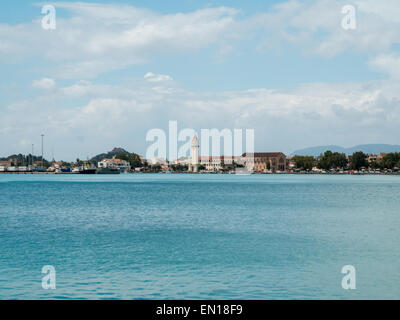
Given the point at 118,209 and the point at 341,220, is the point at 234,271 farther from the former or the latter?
the point at 118,209

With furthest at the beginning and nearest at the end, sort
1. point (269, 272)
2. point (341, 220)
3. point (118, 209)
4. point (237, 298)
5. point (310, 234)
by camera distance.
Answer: point (118, 209)
point (341, 220)
point (310, 234)
point (269, 272)
point (237, 298)

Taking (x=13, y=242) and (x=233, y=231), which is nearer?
(x=13, y=242)

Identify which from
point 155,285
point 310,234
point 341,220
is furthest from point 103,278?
point 341,220

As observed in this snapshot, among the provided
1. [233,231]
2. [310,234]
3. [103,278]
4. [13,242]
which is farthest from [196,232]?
[103,278]

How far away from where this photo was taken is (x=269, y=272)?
19.4 m

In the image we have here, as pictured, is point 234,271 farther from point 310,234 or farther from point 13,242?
point 13,242

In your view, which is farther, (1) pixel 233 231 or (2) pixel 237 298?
(1) pixel 233 231

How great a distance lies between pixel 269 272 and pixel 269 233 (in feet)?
38.0

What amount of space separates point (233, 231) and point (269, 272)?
1242 cm

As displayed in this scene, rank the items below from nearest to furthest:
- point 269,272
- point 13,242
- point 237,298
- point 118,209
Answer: point 237,298
point 269,272
point 13,242
point 118,209

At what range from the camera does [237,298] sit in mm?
15703

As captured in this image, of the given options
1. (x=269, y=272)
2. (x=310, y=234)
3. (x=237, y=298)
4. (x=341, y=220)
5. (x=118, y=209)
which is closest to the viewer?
(x=237, y=298)
